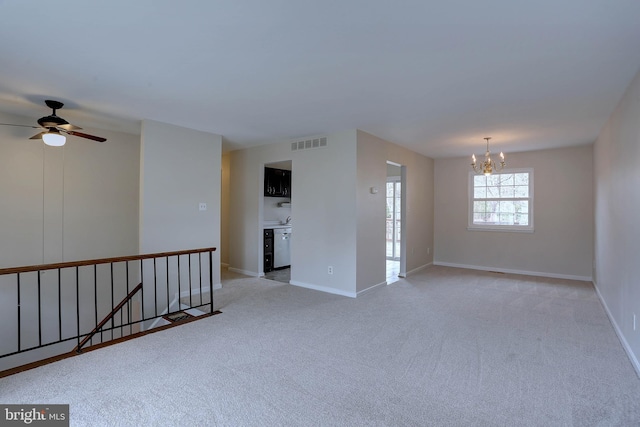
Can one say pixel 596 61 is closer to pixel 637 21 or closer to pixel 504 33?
pixel 637 21

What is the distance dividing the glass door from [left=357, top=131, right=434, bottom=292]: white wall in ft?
3.53

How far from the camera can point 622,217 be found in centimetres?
308

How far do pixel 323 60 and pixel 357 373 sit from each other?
2.50 meters

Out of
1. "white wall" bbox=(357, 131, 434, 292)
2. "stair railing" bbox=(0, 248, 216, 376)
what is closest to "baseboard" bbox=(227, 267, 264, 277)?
"stair railing" bbox=(0, 248, 216, 376)

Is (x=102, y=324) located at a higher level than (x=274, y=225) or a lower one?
lower

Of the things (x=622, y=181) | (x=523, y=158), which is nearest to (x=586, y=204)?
(x=523, y=158)

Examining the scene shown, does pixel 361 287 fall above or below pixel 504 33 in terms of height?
below

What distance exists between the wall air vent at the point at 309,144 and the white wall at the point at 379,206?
2.07 ft

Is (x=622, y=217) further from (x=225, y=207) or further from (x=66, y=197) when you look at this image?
(x=66, y=197)

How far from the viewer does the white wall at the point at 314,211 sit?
4.60m

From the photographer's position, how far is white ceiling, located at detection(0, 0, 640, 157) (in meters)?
1.83

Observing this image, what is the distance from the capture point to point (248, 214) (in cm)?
593

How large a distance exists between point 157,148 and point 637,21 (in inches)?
189

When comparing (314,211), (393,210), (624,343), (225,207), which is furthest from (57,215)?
(624,343)
